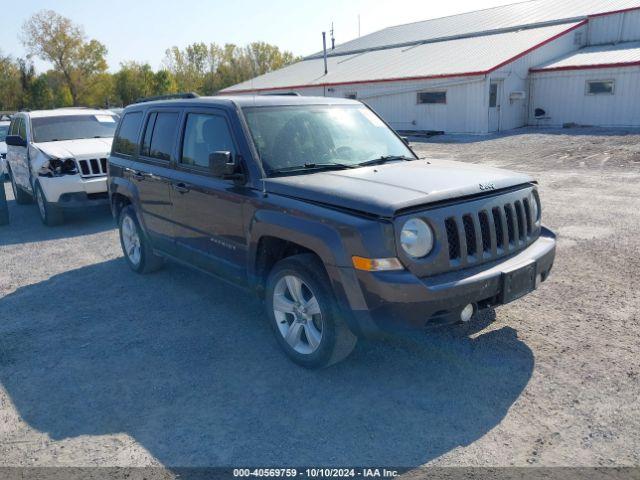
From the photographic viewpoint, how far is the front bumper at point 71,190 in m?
8.92

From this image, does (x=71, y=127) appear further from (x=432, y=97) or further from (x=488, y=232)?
(x=432, y=97)

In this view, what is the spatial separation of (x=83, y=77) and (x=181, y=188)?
6901cm

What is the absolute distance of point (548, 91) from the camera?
24047 mm

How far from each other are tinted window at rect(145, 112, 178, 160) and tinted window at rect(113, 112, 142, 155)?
467 millimetres

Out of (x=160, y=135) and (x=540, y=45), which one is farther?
(x=540, y=45)

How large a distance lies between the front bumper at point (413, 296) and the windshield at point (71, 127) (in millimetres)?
8679

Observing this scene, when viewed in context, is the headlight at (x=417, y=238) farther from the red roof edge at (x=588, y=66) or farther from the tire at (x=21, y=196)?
the red roof edge at (x=588, y=66)

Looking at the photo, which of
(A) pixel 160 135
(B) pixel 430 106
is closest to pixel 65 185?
(A) pixel 160 135

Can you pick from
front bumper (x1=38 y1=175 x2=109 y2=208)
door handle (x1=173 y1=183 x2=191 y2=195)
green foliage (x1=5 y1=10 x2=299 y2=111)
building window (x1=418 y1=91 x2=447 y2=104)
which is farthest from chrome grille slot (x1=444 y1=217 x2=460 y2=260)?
green foliage (x1=5 y1=10 x2=299 y2=111)

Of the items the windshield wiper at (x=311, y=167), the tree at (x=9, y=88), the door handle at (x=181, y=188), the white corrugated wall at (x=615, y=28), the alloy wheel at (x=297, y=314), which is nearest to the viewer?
the alloy wheel at (x=297, y=314)

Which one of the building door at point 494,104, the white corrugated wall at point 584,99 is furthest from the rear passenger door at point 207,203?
the white corrugated wall at point 584,99

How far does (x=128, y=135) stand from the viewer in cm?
636

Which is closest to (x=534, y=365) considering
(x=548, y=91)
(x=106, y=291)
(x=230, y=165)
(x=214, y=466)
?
(x=214, y=466)

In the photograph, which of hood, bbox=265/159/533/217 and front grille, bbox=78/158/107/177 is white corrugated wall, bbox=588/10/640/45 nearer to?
front grille, bbox=78/158/107/177
